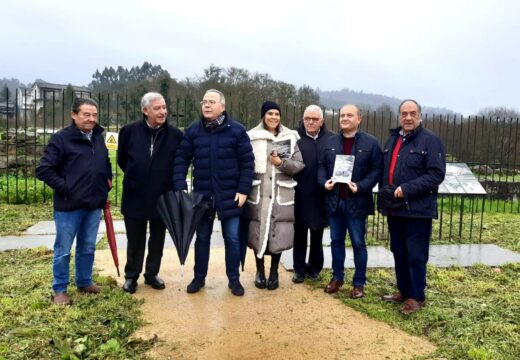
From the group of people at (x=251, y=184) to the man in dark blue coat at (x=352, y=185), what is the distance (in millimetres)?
11

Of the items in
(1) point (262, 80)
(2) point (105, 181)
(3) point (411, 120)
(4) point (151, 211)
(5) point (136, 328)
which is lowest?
(5) point (136, 328)

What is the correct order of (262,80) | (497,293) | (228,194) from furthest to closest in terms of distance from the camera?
(262,80) < (497,293) < (228,194)

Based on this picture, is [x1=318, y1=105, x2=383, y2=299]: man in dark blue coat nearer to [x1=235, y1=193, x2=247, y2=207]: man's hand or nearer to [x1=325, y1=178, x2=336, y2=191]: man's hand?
[x1=325, y1=178, x2=336, y2=191]: man's hand

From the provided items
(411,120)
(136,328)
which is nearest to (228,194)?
(136,328)

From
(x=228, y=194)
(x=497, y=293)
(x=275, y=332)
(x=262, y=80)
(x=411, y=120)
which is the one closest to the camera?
(x=275, y=332)

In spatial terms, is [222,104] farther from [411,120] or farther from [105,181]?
[411,120]

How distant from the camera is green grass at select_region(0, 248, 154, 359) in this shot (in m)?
3.29

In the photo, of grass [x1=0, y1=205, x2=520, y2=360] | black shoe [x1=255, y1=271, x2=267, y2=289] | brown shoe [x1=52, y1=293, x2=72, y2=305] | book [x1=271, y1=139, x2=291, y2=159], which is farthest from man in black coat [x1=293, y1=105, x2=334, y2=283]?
brown shoe [x1=52, y1=293, x2=72, y2=305]

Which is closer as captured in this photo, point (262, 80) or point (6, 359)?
point (6, 359)

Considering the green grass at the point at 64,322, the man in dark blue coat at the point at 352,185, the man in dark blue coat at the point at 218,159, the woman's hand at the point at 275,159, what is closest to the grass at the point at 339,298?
the green grass at the point at 64,322

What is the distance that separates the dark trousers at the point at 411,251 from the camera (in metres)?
4.14

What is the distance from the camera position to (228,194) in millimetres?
4461

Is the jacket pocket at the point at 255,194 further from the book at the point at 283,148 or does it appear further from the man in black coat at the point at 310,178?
the man in black coat at the point at 310,178

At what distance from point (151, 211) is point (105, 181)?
0.52 meters
